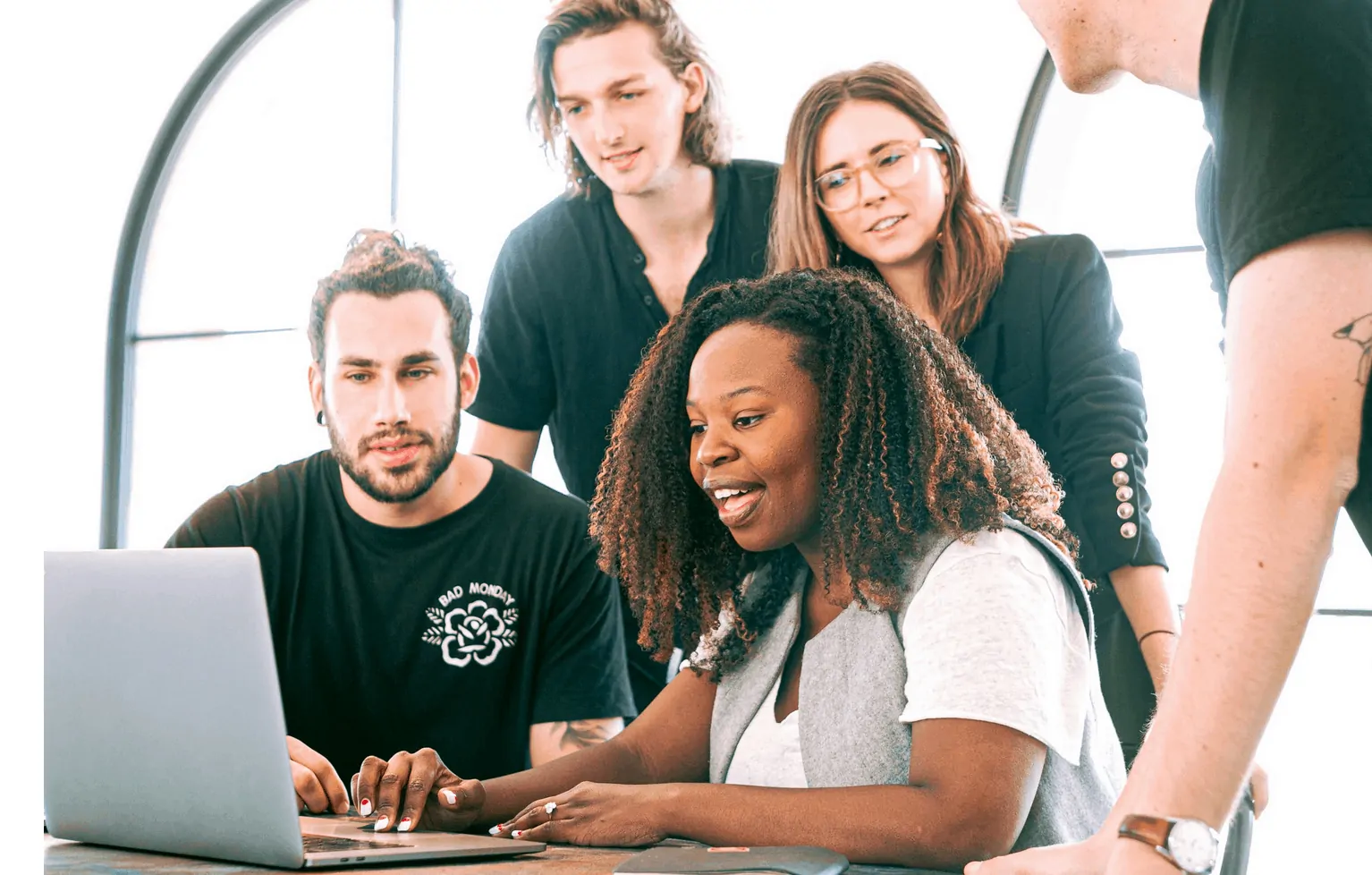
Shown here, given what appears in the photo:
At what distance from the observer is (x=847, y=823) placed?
4.06ft

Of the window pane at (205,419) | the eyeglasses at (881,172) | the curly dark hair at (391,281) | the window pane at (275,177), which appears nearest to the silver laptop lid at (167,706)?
the curly dark hair at (391,281)

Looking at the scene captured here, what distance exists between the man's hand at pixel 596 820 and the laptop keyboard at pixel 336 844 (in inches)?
5.8

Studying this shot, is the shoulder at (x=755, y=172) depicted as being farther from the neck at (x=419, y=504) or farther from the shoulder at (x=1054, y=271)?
the neck at (x=419, y=504)

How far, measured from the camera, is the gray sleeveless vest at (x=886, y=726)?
1.31 metres

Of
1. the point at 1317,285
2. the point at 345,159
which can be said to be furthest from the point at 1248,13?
the point at 345,159

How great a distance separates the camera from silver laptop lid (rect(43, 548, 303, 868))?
3.58ft

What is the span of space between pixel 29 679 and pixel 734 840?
746 millimetres

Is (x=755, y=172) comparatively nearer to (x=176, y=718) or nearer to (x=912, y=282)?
(x=912, y=282)

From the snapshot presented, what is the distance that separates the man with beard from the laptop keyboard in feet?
2.46

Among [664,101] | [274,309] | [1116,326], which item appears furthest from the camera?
[274,309]

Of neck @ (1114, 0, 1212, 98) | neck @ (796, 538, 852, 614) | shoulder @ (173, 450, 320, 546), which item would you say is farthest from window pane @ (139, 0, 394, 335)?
neck @ (1114, 0, 1212, 98)

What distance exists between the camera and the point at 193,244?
588 centimetres

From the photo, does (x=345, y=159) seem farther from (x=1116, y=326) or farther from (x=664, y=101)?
(x=1116, y=326)

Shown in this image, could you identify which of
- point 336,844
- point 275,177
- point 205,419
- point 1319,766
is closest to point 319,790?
point 336,844
